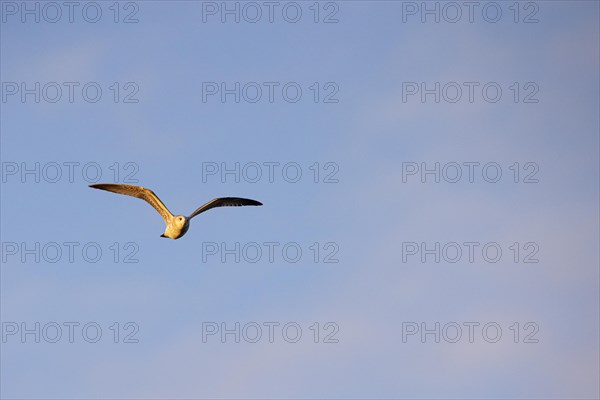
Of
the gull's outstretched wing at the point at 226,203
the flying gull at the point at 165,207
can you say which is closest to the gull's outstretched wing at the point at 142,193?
the flying gull at the point at 165,207

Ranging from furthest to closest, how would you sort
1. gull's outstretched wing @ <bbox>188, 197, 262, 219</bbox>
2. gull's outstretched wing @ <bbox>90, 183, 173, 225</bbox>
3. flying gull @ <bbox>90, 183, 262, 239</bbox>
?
gull's outstretched wing @ <bbox>90, 183, 173, 225</bbox>
gull's outstretched wing @ <bbox>188, 197, 262, 219</bbox>
flying gull @ <bbox>90, 183, 262, 239</bbox>

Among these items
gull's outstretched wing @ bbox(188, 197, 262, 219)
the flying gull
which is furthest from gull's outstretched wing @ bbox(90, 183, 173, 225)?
gull's outstretched wing @ bbox(188, 197, 262, 219)

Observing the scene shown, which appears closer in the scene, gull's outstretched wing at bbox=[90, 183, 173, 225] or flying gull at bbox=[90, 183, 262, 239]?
flying gull at bbox=[90, 183, 262, 239]

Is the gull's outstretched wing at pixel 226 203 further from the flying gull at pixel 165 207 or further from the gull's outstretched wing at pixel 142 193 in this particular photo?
the gull's outstretched wing at pixel 142 193

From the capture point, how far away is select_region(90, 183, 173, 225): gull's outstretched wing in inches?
2173

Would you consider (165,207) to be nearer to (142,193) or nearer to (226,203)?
(142,193)

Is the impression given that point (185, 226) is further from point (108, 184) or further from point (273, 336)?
point (273, 336)

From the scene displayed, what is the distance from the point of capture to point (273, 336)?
3184 inches

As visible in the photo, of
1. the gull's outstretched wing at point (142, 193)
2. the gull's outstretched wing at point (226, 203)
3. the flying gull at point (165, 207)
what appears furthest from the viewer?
the gull's outstretched wing at point (142, 193)

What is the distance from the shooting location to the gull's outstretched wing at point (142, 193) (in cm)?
5519

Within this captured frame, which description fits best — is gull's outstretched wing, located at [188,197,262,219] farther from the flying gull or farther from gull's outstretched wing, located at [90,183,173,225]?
gull's outstretched wing, located at [90,183,173,225]

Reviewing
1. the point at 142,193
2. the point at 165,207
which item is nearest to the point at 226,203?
the point at 165,207

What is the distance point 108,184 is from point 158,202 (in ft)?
8.40

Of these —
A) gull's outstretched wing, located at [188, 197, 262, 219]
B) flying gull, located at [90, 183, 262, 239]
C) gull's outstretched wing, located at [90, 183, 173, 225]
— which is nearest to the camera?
flying gull, located at [90, 183, 262, 239]
